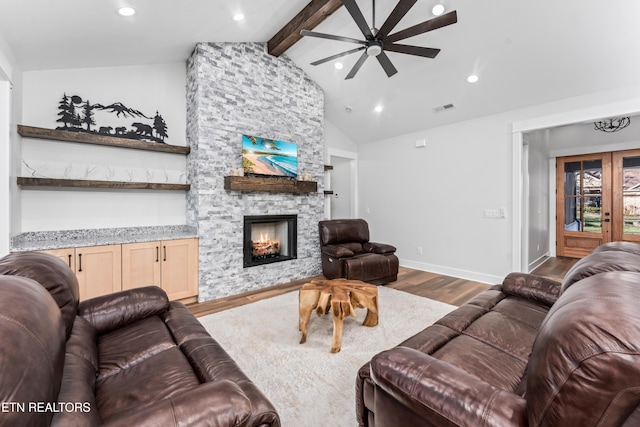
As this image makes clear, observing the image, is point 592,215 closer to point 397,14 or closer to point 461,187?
point 461,187

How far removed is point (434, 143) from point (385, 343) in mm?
3922

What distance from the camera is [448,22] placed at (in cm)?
271

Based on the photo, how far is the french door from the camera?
579 cm

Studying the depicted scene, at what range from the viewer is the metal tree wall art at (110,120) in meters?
3.41

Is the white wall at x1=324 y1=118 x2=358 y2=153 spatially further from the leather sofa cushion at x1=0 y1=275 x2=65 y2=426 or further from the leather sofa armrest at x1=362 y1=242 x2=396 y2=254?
the leather sofa cushion at x1=0 y1=275 x2=65 y2=426

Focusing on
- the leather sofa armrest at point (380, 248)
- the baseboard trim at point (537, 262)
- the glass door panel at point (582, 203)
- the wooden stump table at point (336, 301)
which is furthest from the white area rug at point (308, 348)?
the glass door panel at point (582, 203)

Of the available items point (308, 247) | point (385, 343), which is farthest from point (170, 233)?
point (385, 343)

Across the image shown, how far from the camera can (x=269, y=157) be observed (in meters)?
4.43

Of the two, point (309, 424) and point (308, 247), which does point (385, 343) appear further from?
point (308, 247)

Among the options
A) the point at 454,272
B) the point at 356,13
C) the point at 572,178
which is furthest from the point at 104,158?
the point at 572,178

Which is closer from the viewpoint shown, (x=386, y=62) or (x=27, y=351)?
(x=27, y=351)

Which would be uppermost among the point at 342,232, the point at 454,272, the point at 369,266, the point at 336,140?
the point at 336,140

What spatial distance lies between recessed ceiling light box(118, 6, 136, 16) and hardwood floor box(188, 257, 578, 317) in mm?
3120

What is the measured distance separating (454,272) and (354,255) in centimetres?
194
